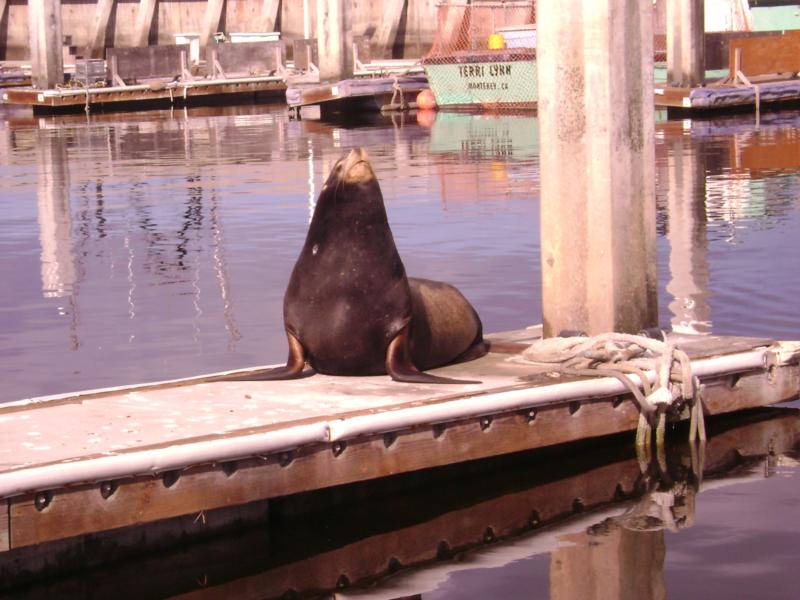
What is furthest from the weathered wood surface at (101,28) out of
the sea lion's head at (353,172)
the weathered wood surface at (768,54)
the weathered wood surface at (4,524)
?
the weathered wood surface at (4,524)

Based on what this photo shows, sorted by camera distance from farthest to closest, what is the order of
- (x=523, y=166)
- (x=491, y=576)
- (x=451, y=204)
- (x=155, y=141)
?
(x=155, y=141), (x=523, y=166), (x=451, y=204), (x=491, y=576)

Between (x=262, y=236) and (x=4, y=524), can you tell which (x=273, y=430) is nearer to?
(x=4, y=524)

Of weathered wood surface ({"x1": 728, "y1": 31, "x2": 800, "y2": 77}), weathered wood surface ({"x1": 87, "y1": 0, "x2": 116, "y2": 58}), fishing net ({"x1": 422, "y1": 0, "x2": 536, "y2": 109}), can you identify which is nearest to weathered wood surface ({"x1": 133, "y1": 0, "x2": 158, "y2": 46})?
weathered wood surface ({"x1": 87, "y1": 0, "x2": 116, "y2": 58})

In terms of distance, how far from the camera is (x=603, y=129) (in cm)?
824

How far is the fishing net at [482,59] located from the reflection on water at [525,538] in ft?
91.5

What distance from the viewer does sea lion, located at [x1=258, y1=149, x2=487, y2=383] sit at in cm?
796

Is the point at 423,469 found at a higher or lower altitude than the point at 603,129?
lower

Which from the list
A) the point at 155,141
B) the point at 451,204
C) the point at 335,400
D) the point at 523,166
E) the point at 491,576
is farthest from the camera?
the point at 155,141

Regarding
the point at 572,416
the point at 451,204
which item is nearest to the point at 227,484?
the point at 572,416

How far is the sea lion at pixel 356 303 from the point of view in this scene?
796 centimetres

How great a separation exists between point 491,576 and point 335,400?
4.71 feet

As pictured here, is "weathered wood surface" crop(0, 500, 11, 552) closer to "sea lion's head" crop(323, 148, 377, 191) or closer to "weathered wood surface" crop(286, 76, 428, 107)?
"sea lion's head" crop(323, 148, 377, 191)

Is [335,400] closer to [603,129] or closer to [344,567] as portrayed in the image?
[344,567]

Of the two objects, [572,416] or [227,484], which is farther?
[572,416]
